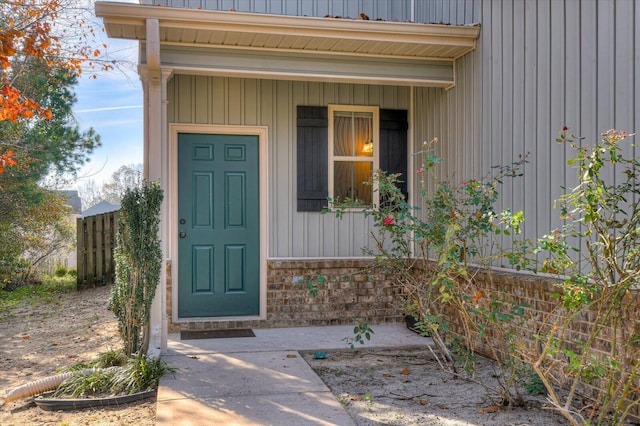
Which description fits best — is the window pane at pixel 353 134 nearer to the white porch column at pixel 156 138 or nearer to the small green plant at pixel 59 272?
the white porch column at pixel 156 138

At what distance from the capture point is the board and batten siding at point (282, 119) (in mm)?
6566

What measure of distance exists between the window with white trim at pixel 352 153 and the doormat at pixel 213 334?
1.84 metres

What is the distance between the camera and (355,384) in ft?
14.7

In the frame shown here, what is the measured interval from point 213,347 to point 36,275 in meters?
7.01

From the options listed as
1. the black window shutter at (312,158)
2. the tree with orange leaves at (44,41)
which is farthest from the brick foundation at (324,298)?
the tree with orange leaves at (44,41)

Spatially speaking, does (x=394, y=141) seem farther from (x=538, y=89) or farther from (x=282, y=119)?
(x=538, y=89)

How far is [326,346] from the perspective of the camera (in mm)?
5695

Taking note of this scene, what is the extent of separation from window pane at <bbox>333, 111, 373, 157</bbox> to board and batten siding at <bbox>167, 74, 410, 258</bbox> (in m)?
0.17

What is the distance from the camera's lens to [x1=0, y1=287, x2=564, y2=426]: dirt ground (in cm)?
374

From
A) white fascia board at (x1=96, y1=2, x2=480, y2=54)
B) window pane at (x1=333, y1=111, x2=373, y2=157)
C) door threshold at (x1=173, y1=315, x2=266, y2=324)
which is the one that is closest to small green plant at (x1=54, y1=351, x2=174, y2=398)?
door threshold at (x1=173, y1=315, x2=266, y2=324)

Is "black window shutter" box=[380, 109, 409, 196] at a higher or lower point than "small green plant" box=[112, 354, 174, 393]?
higher

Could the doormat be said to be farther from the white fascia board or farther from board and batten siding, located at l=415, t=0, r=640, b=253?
the white fascia board

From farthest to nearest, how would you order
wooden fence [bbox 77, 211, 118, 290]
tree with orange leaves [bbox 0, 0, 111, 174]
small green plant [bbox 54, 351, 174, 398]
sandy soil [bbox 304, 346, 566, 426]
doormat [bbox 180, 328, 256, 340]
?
wooden fence [bbox 77, 211, 118, 290]
tree with orange leaves [bbox 0, 0, 111, 174]
doormat [bbox 180, 328, 256, 340]
small green plant [bbox 54, 351, 174, 398]
sandy soil [bbox 304, 346, 566, 426]

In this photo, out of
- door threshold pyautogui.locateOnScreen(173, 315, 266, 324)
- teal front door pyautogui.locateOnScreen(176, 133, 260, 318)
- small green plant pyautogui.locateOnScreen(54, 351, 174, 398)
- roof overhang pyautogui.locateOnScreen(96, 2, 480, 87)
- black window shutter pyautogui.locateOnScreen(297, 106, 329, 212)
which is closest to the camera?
small green plant pyautogui.locateOnScreen(54, 351, 174, 398)
